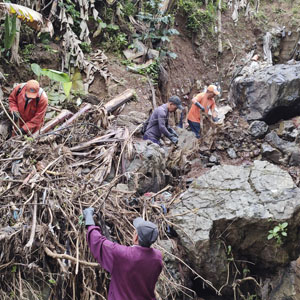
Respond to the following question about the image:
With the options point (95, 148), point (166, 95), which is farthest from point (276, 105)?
point (95, 148)

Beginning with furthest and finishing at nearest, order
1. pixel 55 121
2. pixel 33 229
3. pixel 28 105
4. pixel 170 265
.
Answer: pixel 55 121
pixel 28 105
pixel 170 265
pixel 33 229

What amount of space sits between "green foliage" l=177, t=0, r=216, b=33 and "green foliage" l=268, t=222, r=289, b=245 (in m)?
8.80

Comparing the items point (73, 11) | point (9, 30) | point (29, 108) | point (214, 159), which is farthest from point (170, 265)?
point (73, 11)

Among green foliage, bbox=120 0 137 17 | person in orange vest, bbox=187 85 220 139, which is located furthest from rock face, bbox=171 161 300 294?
green foliage, bbox=120 0 137 17

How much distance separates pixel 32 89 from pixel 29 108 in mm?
355

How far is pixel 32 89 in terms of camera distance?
535cm

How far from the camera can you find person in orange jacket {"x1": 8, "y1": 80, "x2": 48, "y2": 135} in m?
5.39

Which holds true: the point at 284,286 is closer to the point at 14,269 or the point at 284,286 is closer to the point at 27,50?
the point at 14,269

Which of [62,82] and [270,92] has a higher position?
[62,82]

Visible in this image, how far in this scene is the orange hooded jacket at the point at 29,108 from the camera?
5.48 metres

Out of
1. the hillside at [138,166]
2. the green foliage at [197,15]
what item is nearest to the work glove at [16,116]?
the hillside at [138,166]

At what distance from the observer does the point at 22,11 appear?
5.61 meters

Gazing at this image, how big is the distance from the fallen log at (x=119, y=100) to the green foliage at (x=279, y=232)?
4293 mm

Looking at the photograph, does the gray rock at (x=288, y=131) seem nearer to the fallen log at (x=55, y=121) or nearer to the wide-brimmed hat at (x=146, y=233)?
the fallen log at (x=55, y=121)
